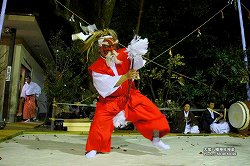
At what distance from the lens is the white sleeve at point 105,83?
417 centimetres

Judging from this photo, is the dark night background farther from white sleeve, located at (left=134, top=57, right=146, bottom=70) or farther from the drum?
white sleeve, located at (left=134, top=57, right=146, bottom=70)

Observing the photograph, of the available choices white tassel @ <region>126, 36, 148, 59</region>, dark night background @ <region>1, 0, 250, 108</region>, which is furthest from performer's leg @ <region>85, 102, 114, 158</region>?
dark night background @ <region>1, 0, 250, 108</region>

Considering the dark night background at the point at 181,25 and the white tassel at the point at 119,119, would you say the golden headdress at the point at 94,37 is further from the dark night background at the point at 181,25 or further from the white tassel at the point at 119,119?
the dark night background at the point at 181,25

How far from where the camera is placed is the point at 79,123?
25.3ft

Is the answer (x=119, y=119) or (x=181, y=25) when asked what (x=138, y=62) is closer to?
(x=119, y=119)

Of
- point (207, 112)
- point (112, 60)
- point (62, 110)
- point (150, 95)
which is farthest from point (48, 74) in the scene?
point (112, 60)

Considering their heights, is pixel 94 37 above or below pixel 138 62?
above

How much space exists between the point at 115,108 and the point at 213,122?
5.19 meters

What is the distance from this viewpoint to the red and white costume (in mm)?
4164

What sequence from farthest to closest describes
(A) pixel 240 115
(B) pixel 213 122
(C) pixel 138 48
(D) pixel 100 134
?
(B) pixel 213 122 < (A) pixel 240 115 < (D) pixel 100 134 < (C) pixel 138 48

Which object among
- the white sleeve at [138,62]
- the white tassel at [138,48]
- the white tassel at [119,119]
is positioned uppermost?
the white tassel at [138,48]

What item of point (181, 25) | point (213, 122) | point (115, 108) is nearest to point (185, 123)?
point (213, 122)

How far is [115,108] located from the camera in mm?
4305

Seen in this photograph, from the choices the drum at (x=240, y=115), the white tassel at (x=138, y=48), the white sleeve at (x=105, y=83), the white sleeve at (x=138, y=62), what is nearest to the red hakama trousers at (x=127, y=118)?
the white sleeve at (x=105, y=83)
